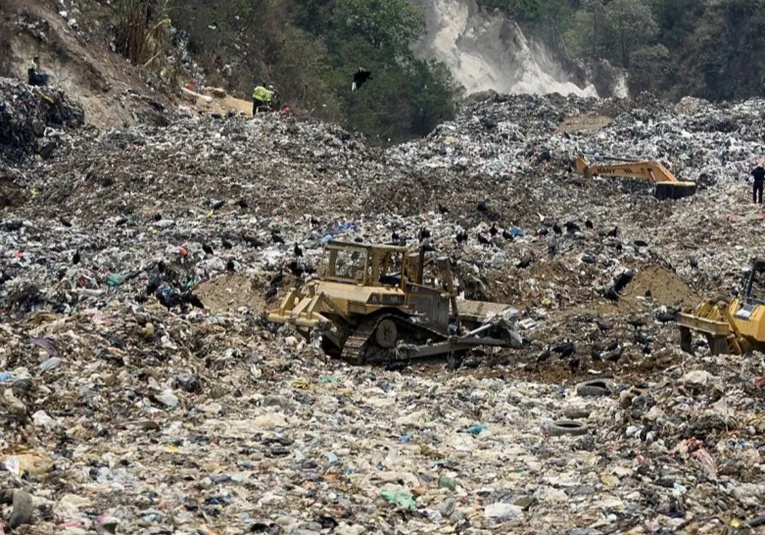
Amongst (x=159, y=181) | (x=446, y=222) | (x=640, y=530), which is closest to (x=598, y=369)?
(x=640, y=530)

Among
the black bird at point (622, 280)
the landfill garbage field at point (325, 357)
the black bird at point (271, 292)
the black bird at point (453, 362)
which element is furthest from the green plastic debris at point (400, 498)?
the black bird at point (622, 280)

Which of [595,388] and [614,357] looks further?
[614,357]

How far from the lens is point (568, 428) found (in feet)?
32.9

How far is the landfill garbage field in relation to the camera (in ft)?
25.3

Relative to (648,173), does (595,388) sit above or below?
below

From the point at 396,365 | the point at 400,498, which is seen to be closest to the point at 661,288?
the point at 396,365

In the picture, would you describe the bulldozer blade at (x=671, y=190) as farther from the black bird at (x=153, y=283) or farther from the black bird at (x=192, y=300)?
the black bird at (x=192, y=300)

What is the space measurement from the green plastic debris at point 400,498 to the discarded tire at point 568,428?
88.7 inches

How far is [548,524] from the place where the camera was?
24.6ft

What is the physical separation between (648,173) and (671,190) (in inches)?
28.9

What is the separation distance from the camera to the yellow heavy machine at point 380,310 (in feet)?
42.3

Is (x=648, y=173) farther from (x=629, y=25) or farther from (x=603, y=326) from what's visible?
(x=629, y=25)

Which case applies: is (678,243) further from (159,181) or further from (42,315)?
(42,315)

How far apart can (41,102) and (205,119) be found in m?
3.03
